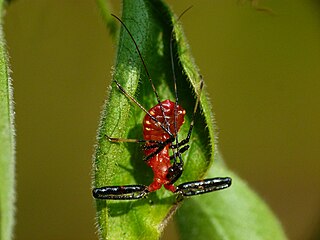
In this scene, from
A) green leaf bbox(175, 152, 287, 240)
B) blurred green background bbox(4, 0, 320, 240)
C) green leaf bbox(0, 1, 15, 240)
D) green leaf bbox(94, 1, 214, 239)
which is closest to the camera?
green leaf bbox(0, 1, 15, 240)

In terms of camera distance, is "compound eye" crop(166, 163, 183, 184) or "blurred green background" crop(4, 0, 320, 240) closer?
"compound eye" crop(166, 163, 183, 184)

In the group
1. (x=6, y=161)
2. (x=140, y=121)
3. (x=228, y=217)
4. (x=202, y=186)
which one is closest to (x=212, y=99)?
(x=228, y=217)

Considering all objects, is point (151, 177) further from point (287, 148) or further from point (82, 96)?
point (287, 148)

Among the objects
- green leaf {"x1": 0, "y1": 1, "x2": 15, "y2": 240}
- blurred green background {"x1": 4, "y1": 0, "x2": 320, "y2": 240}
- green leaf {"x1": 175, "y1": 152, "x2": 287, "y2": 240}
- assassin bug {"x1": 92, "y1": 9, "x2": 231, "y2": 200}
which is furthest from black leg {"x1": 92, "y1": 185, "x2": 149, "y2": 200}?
blurred green background {"x1": 4, "y1": 0, "x2": 320, "y2": 240}

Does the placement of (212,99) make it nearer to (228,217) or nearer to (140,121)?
(228,217)

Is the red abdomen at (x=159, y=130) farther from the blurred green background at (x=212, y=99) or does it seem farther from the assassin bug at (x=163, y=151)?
the blurred green background at (x=212, y=99)

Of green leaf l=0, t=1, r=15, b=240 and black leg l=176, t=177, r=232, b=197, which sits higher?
green leaf l=0, t=1, r=15, b=240

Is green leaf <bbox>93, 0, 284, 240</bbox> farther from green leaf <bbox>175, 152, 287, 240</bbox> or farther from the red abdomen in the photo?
green leaf <bbox>175, 152, 287, 240</bbox>
